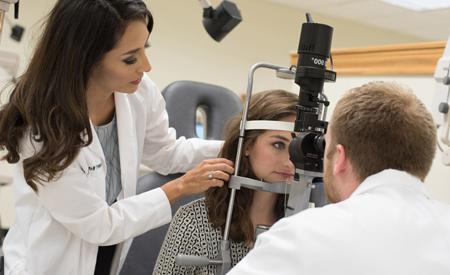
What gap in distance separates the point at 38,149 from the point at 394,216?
1.00 meters

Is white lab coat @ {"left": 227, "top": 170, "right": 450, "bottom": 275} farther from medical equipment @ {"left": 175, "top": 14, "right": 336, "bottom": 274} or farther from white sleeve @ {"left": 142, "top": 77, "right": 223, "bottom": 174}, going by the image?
white sleeve @ {"left": 142, "top": 77, "right": 223, "bottom": 174}

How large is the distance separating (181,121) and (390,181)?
51.5 inches

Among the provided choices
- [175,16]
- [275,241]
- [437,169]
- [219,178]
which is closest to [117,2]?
[219,178]

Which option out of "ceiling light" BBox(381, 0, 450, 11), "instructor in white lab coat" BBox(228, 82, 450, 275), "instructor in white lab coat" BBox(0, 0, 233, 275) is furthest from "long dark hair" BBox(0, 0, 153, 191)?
"ceiling light" BBox(381, 0, 450, 11)

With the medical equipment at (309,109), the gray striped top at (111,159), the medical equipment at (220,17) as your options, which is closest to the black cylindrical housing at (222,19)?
the medical equipment at (220,17)

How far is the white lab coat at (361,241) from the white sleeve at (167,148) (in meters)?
1.03

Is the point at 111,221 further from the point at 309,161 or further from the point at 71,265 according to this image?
the point at 309,161

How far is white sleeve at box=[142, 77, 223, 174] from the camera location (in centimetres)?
192

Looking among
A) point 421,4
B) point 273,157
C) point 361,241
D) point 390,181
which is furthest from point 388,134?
point 421,4

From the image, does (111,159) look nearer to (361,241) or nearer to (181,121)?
(181,121)

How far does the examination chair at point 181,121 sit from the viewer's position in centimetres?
201

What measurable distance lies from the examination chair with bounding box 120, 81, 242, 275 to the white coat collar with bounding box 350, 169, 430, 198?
3.82ft

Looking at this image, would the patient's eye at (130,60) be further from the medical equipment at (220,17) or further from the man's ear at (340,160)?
the man's ear at (340,160)

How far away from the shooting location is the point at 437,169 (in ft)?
6.72
